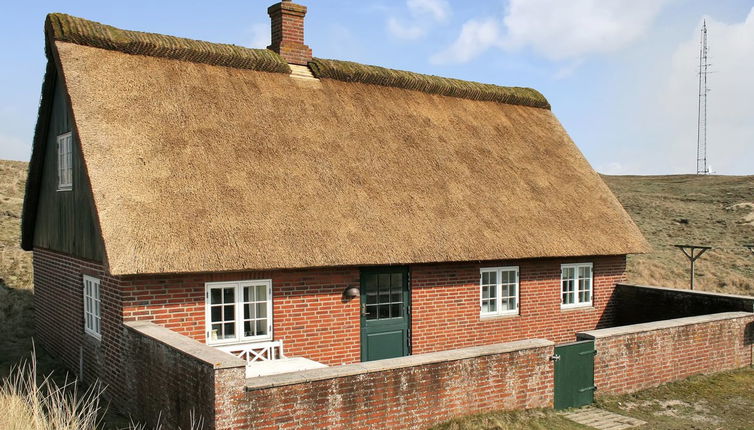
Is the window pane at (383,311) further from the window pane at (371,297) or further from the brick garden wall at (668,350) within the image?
the brick garden wall at (668,350)

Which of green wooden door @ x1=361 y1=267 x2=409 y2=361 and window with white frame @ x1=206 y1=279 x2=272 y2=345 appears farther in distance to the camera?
green wooden door @ x1=361 y1=267 x2=409 y2=361

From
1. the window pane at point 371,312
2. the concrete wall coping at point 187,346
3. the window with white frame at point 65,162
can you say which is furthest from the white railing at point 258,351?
the window with white frame at point 65,162

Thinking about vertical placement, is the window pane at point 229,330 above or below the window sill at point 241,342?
above

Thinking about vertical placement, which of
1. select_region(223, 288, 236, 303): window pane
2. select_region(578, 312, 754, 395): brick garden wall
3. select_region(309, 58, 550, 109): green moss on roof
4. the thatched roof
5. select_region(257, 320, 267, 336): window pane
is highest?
select_region(309, 58, 550, 109): green moss on roof

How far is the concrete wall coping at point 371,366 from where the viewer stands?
24.0 feet

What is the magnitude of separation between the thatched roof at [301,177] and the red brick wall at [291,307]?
2.09ft

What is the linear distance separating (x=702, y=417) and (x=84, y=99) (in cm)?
1139

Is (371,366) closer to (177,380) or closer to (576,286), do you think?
(177,380)

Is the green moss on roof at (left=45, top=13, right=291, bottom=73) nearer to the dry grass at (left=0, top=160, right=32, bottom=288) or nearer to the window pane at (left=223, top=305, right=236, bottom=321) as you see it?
the window pane at (left=223, top=305, right=236, bottom=321)

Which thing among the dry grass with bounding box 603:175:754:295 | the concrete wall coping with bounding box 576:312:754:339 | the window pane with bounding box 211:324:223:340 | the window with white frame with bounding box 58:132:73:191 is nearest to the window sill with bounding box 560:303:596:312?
the concrete wall coping with bounding box 576:312:754:339

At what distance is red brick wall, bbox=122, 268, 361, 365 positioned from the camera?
31.7 ft

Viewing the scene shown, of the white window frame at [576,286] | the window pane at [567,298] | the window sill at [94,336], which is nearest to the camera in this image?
the window sill at [94,336]

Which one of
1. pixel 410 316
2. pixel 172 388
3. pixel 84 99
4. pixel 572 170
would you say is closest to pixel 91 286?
pixel 84 99

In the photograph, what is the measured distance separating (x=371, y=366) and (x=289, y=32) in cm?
922
